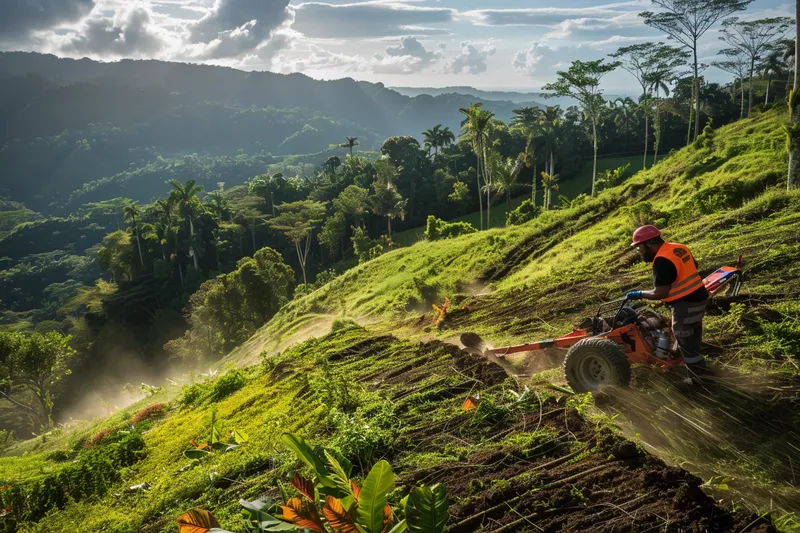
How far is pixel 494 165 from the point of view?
1457 inches

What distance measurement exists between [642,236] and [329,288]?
21.4m

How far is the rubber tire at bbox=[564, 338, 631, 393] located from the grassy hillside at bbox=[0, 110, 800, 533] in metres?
0.26

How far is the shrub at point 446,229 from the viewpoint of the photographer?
29.9 metres

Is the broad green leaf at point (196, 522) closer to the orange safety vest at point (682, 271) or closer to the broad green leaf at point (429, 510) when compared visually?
the broad green leaf at point (429, 510)

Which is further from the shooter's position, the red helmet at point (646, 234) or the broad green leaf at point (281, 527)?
the red helmet at point (646, 234)

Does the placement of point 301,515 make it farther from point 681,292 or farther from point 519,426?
point 681,292

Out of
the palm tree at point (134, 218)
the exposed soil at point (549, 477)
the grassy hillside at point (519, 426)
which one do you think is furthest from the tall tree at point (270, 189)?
the exposed soil at point (549, 477)

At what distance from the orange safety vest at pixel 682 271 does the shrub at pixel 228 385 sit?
28.5 feet

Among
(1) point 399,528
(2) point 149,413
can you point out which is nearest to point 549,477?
(1) point 399,528

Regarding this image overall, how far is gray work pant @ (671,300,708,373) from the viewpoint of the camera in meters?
5.46

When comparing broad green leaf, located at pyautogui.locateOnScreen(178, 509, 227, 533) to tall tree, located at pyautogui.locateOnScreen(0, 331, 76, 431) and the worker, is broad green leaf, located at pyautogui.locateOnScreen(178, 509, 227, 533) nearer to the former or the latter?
the worker

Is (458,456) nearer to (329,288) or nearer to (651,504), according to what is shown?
(651,504)

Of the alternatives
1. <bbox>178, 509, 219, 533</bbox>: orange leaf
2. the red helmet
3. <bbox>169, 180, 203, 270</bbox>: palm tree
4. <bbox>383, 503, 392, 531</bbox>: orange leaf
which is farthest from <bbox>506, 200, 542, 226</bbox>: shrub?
<bbox>169, 180, 203, 270</bbox>: palm tree

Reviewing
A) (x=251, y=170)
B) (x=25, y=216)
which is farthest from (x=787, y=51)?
(x=251, y=170)
